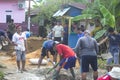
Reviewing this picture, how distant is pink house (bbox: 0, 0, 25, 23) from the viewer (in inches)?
Result: 1549

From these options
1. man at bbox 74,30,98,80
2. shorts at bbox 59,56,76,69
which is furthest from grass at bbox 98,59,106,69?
man at bbox 74,30,98,80

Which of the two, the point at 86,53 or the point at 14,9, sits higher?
the point at 14,9

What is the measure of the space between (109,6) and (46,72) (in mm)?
5091

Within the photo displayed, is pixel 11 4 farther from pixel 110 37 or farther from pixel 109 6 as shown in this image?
pixel 110 37

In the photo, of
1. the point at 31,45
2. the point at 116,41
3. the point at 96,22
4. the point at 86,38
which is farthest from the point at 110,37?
the point at 31,45

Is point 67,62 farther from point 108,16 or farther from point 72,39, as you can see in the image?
point 72,39

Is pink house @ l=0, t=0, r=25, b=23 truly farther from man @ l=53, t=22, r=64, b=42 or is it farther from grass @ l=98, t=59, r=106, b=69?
grass @ l=98, t=59, r=106, b=69

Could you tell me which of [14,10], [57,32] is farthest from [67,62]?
[14,10]

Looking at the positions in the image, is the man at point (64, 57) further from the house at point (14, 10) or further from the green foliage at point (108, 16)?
the house at point (14, 10)

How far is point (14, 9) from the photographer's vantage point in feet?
131

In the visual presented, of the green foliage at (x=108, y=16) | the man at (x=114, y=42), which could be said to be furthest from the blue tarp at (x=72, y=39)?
the man at (x=114, y=42)

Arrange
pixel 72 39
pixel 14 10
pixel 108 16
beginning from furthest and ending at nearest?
pixel 14 10, pixel 72 39, pixel 108 16

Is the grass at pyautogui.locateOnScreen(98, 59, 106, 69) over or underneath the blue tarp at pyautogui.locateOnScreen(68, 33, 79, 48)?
underneath

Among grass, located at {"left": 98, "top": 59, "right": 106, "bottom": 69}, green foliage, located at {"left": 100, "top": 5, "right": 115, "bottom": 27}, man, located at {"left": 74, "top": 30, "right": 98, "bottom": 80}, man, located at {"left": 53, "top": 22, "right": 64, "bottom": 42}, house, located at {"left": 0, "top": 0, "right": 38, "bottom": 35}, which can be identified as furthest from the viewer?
house, located at {"left": 0, "top": 0, "right": 38, "bottom": 35}
